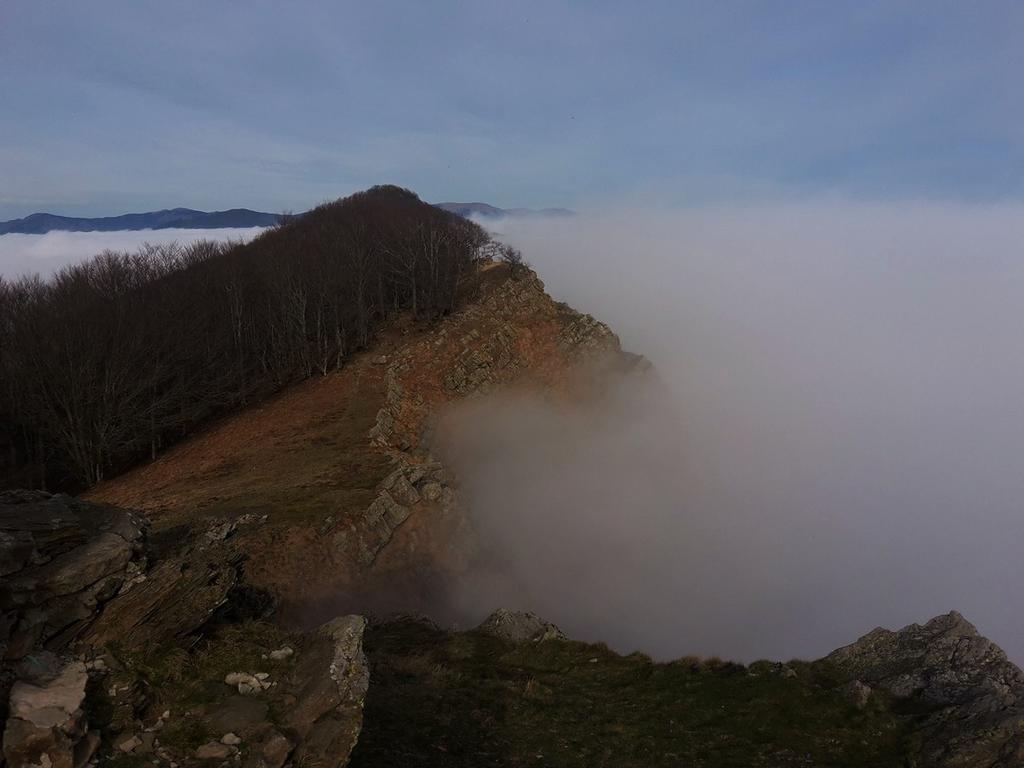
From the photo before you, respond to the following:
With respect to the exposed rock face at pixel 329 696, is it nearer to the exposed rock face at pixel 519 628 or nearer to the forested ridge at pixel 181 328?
the exposed rock face at pixel 519 628

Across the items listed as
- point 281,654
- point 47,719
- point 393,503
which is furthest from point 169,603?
point 393,503

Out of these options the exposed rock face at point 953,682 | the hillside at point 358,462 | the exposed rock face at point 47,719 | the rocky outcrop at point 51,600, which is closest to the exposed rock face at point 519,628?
the hillside at point 358,462

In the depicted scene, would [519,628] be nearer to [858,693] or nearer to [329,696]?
[858,693]

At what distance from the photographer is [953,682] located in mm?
17078

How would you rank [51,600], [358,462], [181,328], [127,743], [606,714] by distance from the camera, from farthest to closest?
[181,328] < [358,462] < [606,714] < [51,600] < [127,743]

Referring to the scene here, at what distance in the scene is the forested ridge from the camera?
38281mm

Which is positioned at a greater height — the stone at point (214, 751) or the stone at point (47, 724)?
the stone at point (47, 724)

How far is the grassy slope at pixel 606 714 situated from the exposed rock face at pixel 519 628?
1.54 m

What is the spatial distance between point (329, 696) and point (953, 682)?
1729 centimetres

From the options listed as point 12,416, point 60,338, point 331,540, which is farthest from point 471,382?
point 12,416

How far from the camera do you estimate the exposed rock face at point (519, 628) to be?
2281 cm

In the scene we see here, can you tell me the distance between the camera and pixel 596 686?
18.9 m

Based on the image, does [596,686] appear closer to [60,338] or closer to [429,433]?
[429,433]

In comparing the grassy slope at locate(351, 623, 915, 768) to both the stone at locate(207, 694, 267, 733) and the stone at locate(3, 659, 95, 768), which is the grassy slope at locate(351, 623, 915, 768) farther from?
the stone at locate(3, 659, 95, 768)
